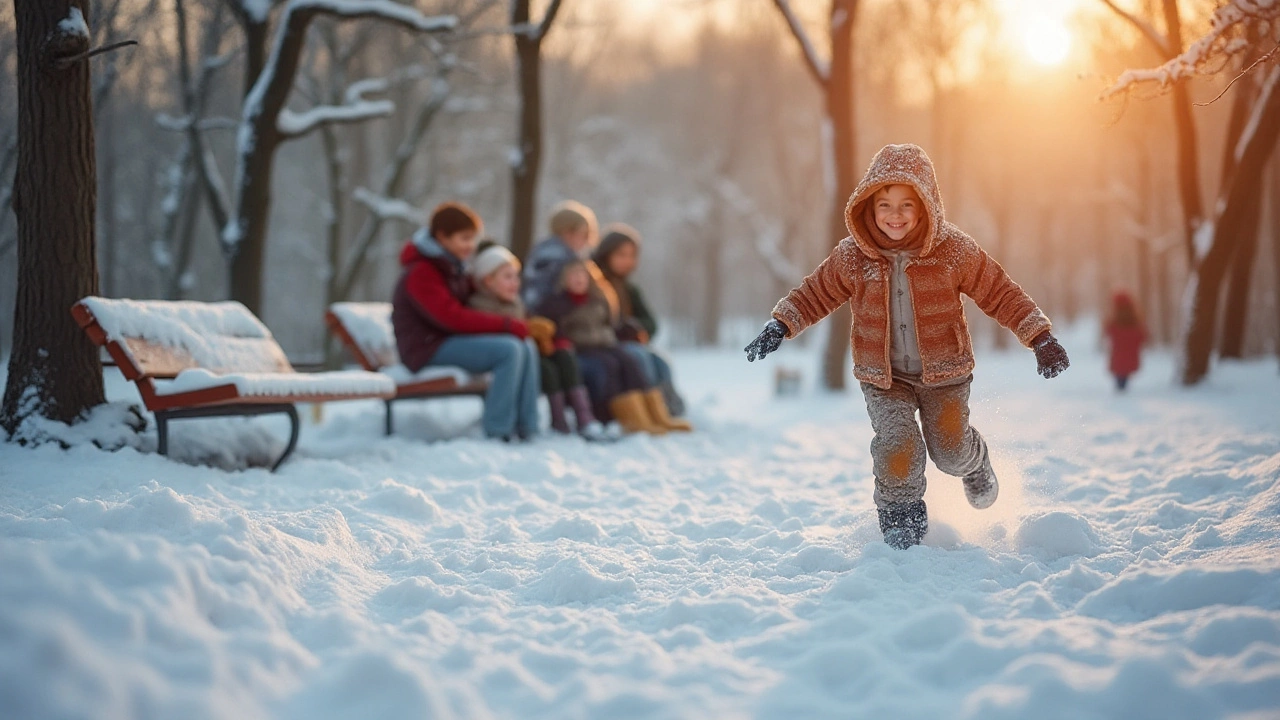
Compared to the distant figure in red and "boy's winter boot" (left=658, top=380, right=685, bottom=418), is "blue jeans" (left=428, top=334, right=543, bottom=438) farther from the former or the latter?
the distant figure in red

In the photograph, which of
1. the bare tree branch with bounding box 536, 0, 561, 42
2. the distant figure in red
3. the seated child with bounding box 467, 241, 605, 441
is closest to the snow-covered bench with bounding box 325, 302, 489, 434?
the seated child with bounding box 467, 241, 605, 441

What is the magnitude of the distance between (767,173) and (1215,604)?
32.1 metres

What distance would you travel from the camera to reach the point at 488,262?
7227 mm

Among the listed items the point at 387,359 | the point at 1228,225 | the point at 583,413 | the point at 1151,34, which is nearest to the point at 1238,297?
the point at 1228,225

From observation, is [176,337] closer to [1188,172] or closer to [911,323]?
[911,323]

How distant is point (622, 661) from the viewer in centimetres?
252

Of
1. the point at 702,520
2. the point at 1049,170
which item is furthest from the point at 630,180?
the point at 702,520

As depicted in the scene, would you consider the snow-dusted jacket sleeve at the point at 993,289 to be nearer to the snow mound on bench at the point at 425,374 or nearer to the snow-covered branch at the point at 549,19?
the snow mound on bench at the point at 425,374

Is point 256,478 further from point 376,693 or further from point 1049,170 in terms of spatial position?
point 1049,170

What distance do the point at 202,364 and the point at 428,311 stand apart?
5.89 feet

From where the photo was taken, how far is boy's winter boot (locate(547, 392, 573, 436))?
7.41 m

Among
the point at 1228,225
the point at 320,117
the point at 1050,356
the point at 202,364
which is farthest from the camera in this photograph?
the point at 1228,225

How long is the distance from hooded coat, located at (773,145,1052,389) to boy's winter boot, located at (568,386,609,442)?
11.8ft

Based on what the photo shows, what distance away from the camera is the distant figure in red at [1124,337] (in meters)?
11.9
